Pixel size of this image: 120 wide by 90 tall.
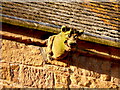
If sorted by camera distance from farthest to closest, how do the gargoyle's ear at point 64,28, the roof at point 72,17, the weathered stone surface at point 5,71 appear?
1. the roof at point 72,17
2. the gargoyle's ear at point 64,28
3. the weathered stone surface at point 5,71

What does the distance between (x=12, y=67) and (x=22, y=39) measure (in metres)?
0.49

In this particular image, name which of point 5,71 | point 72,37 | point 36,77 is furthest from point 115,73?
point 5,71

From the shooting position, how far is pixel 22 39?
10.2 m

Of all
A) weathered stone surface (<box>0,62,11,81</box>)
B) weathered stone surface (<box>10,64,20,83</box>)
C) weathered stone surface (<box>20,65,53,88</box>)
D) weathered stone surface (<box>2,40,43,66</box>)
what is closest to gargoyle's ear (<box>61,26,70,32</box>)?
weathered stone surface (<box>2,40,43,66</box>)

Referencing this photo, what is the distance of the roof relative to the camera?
10227 mm

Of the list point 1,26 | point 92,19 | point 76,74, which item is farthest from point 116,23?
point 1,26

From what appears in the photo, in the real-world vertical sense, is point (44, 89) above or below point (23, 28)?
below

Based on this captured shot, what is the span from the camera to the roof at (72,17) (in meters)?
10.2

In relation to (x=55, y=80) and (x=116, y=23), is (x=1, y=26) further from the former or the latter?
(x=116, y=23)

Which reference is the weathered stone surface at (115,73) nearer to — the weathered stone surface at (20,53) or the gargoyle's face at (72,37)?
the gargoyle's face at (72,37)

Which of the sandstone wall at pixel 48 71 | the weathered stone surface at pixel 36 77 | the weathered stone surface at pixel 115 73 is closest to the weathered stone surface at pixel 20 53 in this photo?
the sandstone wall at pixel 48 71

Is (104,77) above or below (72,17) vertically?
below

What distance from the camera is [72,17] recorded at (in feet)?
35.1

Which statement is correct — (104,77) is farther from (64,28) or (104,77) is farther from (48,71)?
(64,28)
